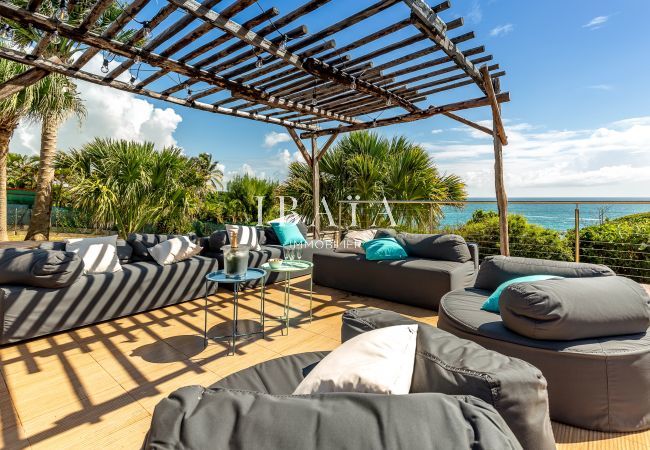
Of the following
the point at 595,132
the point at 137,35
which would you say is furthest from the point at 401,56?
the point at 595,132

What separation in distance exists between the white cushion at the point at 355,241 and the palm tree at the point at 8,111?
473 centimetres

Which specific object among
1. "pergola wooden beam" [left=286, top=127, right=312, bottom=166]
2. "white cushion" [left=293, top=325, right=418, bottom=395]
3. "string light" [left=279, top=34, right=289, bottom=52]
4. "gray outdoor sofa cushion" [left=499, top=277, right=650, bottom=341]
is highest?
"string light" [left=279, top=34, right=289, bottom=52]

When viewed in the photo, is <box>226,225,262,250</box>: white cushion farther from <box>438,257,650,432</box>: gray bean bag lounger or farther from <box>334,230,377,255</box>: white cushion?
<box>438,257,650,432</box>: gray bean bag lounger

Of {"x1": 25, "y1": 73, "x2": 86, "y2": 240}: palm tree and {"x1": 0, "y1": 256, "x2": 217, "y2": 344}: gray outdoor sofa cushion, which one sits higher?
{"x1": 25, "y1": 73, "x2": 86, "y2": 240}: palm tree

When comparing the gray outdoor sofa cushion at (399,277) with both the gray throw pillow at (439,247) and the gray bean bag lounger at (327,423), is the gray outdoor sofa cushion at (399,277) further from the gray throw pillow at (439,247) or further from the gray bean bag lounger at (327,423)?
the gray bean bag lounger at (327,423)

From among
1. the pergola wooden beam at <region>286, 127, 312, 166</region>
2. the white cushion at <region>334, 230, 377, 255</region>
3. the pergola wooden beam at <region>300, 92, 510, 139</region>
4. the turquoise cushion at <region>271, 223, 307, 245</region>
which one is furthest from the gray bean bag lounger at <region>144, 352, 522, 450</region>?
the pergola wooden beam at <region>286, 127, 312, 166</region>

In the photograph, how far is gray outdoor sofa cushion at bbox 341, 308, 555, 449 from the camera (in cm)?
78

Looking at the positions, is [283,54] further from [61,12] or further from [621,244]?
[621,244]

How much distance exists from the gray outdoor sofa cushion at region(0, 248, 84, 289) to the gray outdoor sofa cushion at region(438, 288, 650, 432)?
10.9 ft

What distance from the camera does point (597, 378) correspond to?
1554 mm

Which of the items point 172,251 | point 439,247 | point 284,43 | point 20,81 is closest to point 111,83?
point 20,81

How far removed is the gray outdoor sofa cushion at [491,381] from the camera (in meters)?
0.78

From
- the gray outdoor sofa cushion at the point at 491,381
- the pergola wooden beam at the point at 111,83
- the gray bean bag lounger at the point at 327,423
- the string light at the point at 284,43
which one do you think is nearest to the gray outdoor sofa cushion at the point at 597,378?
the gray outdoor sofa cushion at the point at 491,381

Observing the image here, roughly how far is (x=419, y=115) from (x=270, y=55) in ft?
8.03
